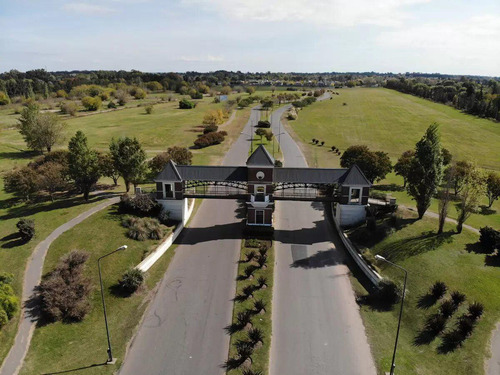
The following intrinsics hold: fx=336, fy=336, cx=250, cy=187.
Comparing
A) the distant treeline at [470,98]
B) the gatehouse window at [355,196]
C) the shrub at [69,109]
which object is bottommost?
the gatehouse window at [355,196]

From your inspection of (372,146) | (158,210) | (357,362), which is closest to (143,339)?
(357,362)

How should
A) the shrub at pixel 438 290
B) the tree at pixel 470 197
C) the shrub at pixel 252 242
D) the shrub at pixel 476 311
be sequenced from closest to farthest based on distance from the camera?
the shrub at pixel 476 311, the shrub at pixel 438 290, the tree at pixel 470 197, the shrub at pixel 252 242

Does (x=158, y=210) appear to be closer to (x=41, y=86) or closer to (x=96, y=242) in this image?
(x=96, y=242)

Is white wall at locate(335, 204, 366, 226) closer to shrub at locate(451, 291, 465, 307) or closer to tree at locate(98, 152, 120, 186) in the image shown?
shrub at locate(451, 291, 465, 307)

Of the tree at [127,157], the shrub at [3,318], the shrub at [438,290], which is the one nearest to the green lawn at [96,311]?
the shrub at [3,318]

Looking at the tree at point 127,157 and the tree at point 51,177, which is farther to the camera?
the tree at point 127,157

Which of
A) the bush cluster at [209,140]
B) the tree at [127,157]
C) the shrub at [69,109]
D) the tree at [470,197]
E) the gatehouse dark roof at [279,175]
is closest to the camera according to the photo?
the tree at [470,197]

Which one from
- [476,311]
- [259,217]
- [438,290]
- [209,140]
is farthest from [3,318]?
[209,140]

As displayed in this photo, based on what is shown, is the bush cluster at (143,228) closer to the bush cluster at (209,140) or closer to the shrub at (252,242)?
the shrub at (252,242)

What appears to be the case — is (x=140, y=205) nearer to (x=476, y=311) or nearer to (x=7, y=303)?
(x=7, y=303)
